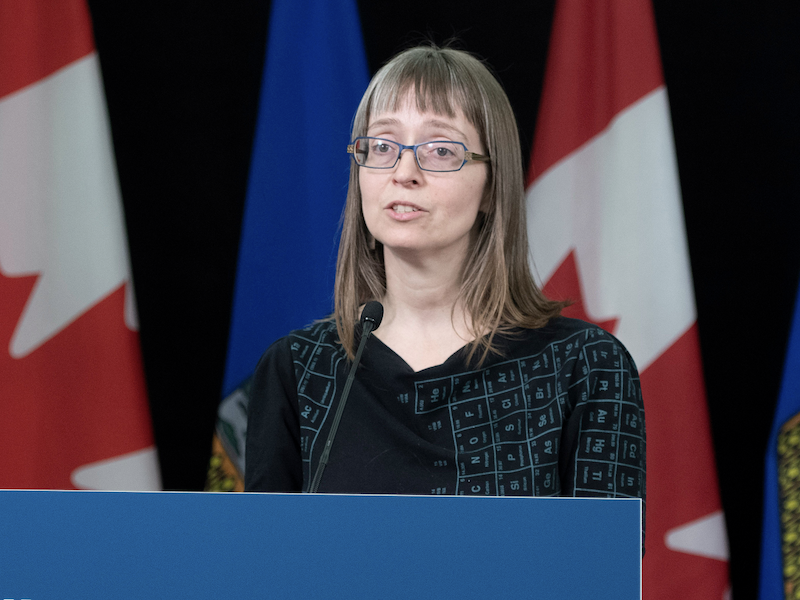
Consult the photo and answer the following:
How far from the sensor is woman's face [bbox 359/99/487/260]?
1384 millimetres

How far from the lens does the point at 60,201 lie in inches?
85.4

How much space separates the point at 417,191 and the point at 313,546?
82 centimetres

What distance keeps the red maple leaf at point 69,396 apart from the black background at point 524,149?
9 centimetres

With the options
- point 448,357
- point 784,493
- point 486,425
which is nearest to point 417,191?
point 448,357

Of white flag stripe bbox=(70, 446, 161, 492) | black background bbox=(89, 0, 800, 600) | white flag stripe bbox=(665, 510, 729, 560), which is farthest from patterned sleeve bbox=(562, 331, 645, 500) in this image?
white flag stripe bbox=(70, 446, 161, 492)

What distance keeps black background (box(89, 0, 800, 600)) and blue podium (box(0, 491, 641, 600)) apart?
1.56 metres

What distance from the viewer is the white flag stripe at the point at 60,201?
83.9 inches

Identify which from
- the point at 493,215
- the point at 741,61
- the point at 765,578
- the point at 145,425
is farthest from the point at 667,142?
the point at 145,425

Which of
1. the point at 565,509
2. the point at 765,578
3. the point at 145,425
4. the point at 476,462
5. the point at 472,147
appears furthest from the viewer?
the point at 145,425

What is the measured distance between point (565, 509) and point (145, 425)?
1.77 m

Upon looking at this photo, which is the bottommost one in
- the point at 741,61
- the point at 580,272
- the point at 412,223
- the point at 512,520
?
the point at 512,520

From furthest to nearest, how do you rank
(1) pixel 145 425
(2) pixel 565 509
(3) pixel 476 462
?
(1) pixel 145 425 → (3) pixel 476 462 → (2) pixel 565 509

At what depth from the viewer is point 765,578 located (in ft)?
6.66

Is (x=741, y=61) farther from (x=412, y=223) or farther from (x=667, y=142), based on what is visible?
(x=412, y=223)
